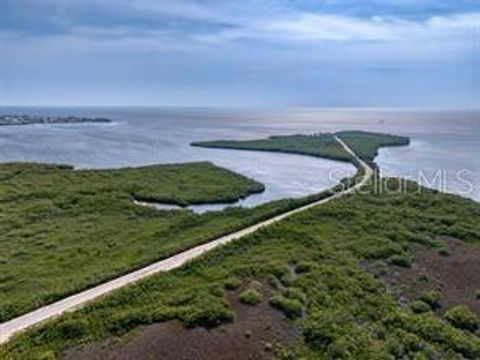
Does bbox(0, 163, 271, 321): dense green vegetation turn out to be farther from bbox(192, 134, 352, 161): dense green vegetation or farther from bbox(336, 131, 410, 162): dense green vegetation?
bbox(336, 131, 410, 162): dense green vegetation

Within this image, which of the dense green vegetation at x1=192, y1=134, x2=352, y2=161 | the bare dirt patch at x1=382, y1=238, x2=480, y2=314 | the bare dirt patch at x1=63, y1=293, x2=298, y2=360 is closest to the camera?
the bare dirt patch at x1=63, y1=293, x2=298, y2=360

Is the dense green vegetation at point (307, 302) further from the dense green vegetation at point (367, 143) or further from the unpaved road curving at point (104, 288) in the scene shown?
the dense green vegetation at point (367, 143)

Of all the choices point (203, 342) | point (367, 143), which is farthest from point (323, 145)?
point (203, 342)

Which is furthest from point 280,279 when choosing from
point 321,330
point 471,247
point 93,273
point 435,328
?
point 471,247

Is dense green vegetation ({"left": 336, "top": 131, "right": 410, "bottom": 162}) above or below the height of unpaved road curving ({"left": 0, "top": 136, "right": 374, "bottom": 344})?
above

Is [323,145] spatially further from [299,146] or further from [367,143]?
[367,143]

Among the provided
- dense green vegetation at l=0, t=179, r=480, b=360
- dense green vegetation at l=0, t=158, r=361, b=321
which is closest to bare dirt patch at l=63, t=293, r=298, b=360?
dense green vegetation at l=0, t=179, r=480, b=360

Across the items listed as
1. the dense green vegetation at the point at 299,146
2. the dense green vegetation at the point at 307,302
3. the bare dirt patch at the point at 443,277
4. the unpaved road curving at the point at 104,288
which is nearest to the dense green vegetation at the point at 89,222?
the unpaved road curving at the point at 104,288
